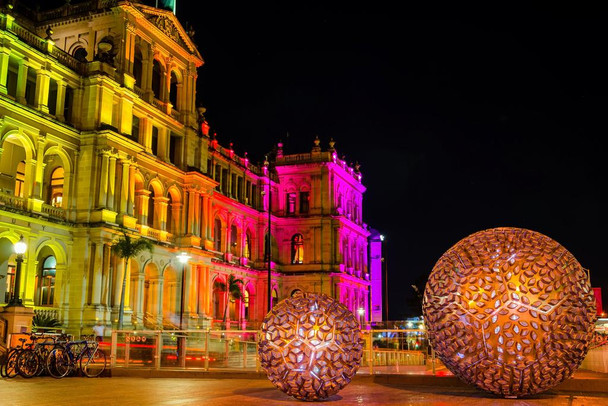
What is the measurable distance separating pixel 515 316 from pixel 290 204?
178 ft

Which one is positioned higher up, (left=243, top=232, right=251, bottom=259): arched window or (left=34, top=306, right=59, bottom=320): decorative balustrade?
(left=243, top=232, right=251, bottom=259): arched window

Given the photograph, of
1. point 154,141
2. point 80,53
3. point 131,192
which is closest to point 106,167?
point 131,192

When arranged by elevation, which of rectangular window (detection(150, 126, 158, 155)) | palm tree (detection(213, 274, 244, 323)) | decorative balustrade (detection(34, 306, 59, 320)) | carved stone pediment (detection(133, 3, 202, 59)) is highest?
carved stone pediment (detection(133, 3, 202, 59))

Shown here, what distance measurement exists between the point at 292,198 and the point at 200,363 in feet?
154

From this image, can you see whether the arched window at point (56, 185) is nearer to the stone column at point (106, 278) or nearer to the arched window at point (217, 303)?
the stone column at point (106, 278)

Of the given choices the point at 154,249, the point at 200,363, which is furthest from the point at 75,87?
the point at 200,363

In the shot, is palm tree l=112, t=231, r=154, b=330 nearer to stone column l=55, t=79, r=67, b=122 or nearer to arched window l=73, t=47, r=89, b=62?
stone column l=55, t=79, r=67, b=122

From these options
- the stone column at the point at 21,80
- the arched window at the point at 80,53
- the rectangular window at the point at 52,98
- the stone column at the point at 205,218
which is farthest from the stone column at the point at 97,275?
the arched window at the point at 80,53

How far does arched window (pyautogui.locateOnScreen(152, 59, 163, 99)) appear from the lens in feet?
132

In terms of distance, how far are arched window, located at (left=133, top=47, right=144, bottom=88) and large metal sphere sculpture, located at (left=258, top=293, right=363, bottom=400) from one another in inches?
1225

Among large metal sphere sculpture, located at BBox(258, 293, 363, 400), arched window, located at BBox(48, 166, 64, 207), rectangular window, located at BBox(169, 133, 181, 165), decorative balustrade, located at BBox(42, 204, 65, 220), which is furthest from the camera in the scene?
rectangular window, located at BBox(169, 133, 181, 165)

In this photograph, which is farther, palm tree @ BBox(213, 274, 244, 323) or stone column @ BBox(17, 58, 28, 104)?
palm tree @ BBox(213, 274, 244, 323)

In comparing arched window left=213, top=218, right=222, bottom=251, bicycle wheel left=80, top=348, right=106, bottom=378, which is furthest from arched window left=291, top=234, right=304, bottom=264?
bicycle wheel left=80, top=348, right=106, bottom=378

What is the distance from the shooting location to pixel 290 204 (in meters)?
62.5
